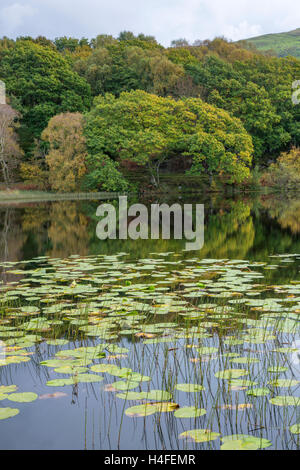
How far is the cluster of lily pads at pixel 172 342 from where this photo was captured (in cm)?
270

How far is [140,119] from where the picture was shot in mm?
31844

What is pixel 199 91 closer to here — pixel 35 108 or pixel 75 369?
pixel 35 108

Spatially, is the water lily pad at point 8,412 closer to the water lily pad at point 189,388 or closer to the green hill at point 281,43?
the water lily pad at point 189,388

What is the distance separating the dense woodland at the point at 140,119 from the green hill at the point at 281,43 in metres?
65.3

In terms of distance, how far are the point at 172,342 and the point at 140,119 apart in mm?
29382

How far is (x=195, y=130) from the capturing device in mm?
32125

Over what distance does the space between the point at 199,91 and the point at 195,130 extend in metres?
8.54

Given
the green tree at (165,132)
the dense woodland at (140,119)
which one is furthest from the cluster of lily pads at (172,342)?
the green tree at (165,132)

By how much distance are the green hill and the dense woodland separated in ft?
214

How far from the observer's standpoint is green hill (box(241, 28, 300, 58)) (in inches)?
4003

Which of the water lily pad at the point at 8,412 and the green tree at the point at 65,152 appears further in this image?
the green tree at the point at 65,152

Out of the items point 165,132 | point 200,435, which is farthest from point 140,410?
point 165,132

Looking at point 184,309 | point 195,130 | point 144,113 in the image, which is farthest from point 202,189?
point 184,309

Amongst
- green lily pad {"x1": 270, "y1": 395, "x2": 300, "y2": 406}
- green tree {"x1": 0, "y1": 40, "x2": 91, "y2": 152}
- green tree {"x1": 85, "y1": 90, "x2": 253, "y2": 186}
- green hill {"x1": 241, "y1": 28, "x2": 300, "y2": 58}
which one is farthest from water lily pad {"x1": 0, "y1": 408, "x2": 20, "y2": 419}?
green hill {"x1": 241, "y1": 28, "x2": 300, "y2": 58}
